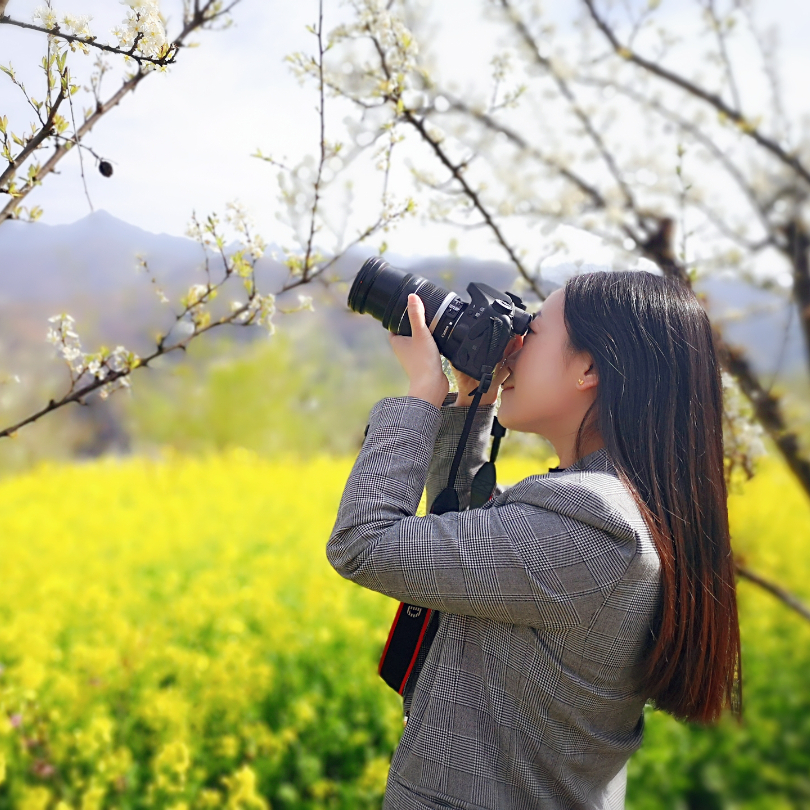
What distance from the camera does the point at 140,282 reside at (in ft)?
6.13

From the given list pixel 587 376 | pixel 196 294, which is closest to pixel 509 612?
pixel 587 376

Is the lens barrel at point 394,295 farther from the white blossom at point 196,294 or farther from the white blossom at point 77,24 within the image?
the white blossom at point 77,24

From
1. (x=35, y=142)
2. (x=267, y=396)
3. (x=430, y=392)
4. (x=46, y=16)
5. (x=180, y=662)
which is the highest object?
(x=267, y=396)

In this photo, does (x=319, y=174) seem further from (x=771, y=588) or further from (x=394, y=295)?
(x=771, y=588)

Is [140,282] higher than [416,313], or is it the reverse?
[140,282]

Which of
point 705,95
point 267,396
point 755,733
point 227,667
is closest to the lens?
point 705,95

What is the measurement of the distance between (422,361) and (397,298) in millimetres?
109

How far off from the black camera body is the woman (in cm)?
4

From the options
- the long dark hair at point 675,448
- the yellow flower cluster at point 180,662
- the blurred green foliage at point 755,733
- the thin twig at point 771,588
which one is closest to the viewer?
the long dark hair at point 675,448

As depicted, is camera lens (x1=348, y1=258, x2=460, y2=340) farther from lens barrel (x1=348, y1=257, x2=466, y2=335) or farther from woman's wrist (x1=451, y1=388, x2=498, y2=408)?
woman's wrist (x1=451, y1=388, x2=498, y2=408)

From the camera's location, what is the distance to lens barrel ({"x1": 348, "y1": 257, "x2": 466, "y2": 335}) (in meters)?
0.98

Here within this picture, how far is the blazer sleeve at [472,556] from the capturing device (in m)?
0.79


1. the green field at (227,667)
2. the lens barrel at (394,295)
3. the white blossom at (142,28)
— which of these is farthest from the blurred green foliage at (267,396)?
the white blossom at (142,28)

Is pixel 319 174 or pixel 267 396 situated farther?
pixel 267 396
